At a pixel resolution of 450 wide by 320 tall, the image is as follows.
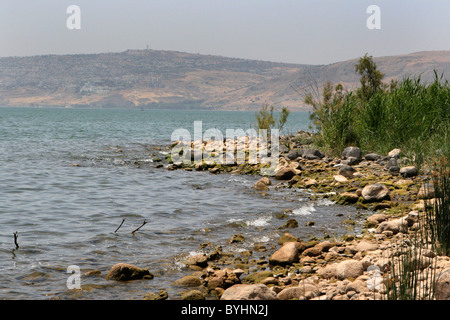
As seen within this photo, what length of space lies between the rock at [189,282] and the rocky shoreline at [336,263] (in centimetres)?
1

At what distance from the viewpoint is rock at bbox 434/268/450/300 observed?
15.0ft

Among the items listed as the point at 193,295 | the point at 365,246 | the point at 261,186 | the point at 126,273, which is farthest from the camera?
the point at 261,186

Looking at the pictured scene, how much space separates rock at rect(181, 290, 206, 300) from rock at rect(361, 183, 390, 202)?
6814 millimetres

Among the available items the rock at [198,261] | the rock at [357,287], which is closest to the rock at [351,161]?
the rock at [198,261]

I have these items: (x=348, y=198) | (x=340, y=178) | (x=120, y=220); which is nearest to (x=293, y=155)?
(x=340, y=178)

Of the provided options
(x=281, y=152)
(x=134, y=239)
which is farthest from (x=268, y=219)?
(x=281, y=152)

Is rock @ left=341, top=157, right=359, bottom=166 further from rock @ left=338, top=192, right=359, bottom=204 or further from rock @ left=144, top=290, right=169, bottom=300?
rock @ left=144, top=290, right=169, bottom=300

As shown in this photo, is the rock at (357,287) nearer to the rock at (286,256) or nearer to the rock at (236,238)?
the rock at (286,256)

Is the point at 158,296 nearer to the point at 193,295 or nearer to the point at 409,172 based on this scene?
the point at 193,295

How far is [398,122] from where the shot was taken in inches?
609

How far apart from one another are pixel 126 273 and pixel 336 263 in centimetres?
310

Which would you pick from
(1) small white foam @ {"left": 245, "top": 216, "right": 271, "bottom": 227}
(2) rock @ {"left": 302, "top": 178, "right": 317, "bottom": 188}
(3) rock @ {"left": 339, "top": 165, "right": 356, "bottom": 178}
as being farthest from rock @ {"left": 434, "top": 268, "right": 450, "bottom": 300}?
(3) rock @ {"left": 339, "top": 165, "right": 356, "bottom": 178}

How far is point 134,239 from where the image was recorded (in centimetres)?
936
